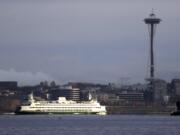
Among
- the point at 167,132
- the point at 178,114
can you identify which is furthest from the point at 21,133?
the point at 178,114

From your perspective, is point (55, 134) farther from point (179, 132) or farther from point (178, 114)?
point (178, 114)

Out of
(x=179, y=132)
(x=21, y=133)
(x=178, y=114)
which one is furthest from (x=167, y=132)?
(x=178, y=114)

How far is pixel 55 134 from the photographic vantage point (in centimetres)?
10212

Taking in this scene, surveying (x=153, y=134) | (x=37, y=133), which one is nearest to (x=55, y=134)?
(x=37, y=133)

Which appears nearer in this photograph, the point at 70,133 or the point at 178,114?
the point at 70,133

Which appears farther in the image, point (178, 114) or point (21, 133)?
point (178, 114)

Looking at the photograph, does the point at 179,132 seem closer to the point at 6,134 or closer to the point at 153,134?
the point at 153,134

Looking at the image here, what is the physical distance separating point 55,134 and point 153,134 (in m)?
10.2

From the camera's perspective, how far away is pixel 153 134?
334 feet

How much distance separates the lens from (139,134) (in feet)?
334

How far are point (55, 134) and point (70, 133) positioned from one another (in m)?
3.08

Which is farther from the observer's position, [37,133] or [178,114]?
[178,114]

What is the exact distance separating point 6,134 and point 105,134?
10333 mm

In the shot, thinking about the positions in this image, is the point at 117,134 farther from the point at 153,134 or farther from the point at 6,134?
the point at 6,134
